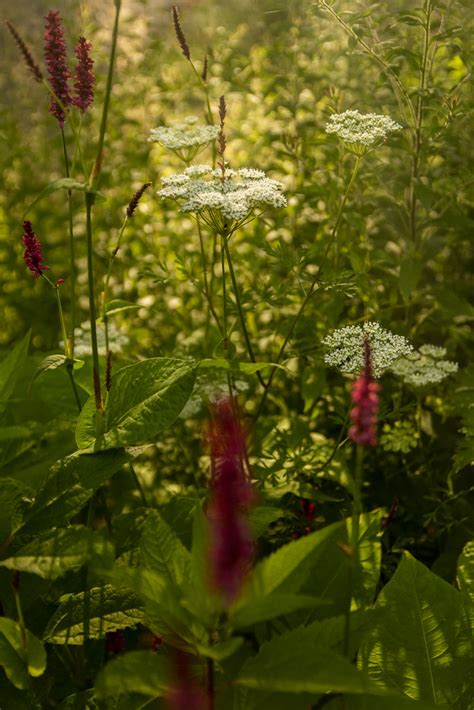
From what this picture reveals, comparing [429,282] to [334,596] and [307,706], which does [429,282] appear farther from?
[307,706]

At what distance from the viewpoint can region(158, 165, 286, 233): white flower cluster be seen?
1.36 metres

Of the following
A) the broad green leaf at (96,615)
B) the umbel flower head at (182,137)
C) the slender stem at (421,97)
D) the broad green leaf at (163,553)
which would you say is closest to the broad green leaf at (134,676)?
the broad green leaf at (163,553)

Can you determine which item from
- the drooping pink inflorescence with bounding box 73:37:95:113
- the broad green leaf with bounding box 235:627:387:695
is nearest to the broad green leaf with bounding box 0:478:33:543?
the broad green leaf with bounding box 235:627:387:695

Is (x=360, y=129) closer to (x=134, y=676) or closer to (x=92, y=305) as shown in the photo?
(x=92, y=305)

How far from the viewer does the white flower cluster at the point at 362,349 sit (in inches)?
51.1

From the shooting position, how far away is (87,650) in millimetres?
1344

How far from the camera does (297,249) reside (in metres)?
1.96

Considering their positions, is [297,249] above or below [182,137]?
below

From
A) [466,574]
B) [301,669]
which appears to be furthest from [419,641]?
[301,669]

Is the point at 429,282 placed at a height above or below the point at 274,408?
above

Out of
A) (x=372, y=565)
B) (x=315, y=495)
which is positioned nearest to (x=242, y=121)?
(x=315, y=495)

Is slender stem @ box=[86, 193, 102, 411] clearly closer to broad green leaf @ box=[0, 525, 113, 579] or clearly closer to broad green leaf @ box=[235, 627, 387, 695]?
broad green leaf @ box=[0, 525, 113, 579]

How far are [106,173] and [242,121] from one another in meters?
0.49

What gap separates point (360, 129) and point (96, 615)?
942mm
